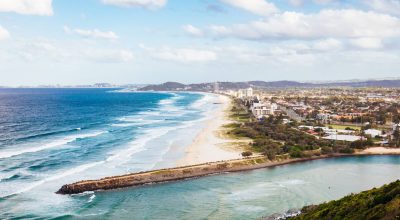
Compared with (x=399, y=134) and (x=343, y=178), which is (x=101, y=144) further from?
(x=399, y=134)

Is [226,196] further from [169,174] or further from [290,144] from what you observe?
[290,144]

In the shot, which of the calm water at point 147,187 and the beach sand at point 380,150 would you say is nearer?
the calm water at point 147,187

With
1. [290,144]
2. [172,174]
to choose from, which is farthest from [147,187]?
[290,144]

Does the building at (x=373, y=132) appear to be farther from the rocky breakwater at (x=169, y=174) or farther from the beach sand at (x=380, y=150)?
the rocky breakwater at (x=169, y=174)

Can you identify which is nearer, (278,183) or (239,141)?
(278,183)

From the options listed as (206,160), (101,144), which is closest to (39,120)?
(101,144)

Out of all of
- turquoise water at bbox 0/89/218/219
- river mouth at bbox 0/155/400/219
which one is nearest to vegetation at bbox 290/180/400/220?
river mouth at bbox 0/155/400/219

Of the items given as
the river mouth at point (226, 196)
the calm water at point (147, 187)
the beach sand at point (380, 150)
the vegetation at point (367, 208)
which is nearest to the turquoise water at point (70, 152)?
the calm water at point (147, 187)
